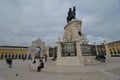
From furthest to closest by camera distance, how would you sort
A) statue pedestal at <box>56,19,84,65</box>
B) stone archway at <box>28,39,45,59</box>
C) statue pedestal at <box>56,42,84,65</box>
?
stone archway at <box>28,39,45,59</box>, statue pedestal at <box>56,19,84,65</box>, statue pedestal at <box>56,42,84,65</box>

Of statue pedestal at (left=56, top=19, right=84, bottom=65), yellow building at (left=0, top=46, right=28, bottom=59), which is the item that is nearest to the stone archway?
yellow building at (left=0, top=46, right=28, bottom=59)

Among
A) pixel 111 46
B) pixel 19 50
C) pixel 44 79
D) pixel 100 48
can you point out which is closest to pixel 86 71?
pixel 44 79

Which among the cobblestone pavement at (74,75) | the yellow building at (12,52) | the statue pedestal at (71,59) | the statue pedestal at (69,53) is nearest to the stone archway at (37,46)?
the yellow building at (12,52)

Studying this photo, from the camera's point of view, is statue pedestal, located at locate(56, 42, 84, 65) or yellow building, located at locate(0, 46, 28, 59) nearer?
statue pedestal, located at locate(56, 42, 84, 65)

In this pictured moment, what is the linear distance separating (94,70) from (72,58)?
3752 millimetres

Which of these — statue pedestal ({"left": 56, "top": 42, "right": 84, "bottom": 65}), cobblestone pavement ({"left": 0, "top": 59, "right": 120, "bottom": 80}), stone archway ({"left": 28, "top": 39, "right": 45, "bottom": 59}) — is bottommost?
cobblestone pavement ({"left": 0, "top": 59, "right": 120, "bottom": 80})

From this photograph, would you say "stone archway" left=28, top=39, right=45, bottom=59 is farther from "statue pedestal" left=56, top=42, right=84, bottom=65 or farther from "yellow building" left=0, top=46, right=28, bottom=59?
"statue pedestal" left=56, top=42, right=84, bottom=65

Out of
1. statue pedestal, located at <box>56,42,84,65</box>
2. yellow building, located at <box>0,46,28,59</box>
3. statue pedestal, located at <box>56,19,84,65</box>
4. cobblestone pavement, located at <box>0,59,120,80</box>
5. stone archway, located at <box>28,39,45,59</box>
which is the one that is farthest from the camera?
yellow building, located at <box>0,46,28,59</box>

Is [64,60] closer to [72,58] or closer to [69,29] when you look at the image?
[72,58]

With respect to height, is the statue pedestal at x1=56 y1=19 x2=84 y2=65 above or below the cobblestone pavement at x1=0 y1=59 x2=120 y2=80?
above

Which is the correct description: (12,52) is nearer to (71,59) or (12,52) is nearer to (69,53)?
(69,53)

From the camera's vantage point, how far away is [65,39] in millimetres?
21719

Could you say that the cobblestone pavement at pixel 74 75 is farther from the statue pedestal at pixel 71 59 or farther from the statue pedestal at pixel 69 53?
the statue pedestal at pixel 69 53

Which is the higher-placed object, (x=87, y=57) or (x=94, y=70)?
(x=87, y=57)
